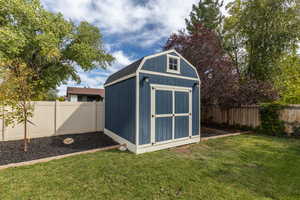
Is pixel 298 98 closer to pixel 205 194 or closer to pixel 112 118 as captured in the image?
pixel 205 194

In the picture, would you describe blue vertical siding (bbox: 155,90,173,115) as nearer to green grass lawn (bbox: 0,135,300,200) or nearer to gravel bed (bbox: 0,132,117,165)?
green grass lawn (bbox: 0,135,300,200)

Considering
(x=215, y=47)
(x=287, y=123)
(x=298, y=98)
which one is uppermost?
(x=215, y=47)

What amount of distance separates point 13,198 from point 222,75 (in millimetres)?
8108

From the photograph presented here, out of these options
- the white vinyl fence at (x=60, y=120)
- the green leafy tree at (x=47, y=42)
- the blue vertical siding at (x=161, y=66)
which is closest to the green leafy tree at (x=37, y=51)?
the green leafy tree at (x=47, y=42)

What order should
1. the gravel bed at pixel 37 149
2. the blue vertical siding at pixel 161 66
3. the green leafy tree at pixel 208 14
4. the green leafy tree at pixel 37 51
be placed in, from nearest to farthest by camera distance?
1. the gravel bed at pixel 37 149
2. the green leafy tree at pixel 37 51
3. the blue vertical siding at pixel 161 66
4. the green leafy tree at pixel 208 14

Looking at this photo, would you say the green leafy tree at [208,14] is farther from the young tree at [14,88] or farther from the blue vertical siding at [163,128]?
the young tree at [14,88]

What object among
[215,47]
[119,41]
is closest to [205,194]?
[215,47]

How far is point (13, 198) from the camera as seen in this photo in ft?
6.91

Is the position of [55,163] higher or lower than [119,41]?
lower

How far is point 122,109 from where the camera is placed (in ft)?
16.3

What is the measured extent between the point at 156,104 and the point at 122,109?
134cm

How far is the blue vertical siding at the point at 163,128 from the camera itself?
4.52 m

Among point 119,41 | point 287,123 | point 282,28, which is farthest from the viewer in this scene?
point 119,41

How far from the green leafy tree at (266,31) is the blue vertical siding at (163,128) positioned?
10285 millimetres
